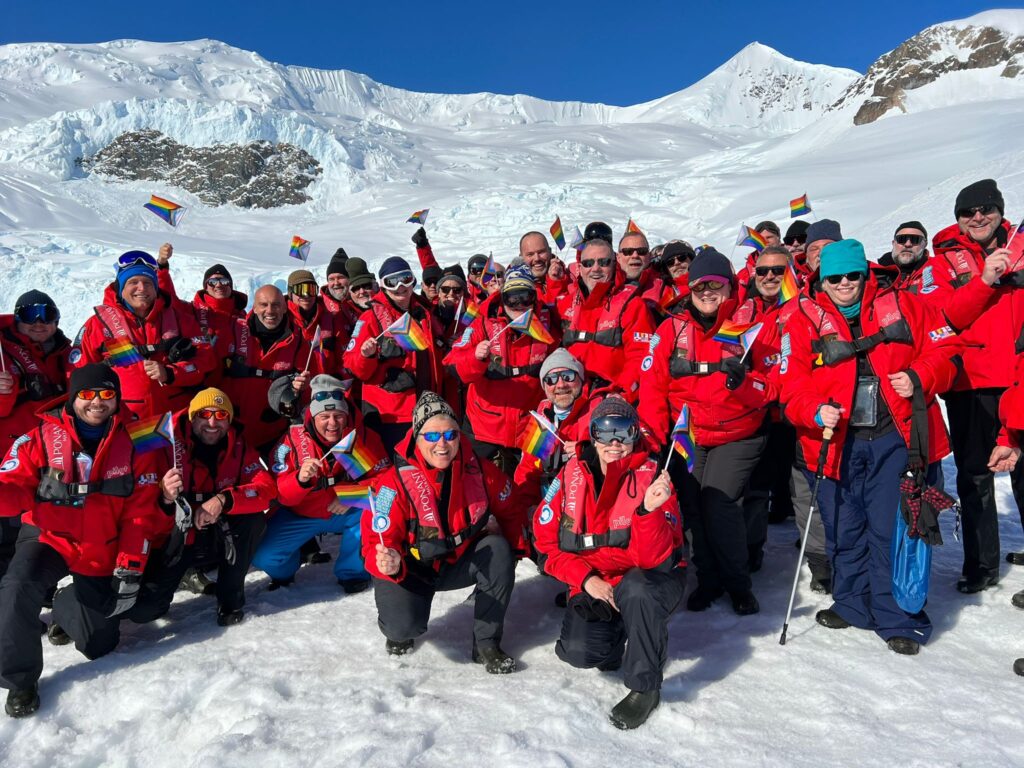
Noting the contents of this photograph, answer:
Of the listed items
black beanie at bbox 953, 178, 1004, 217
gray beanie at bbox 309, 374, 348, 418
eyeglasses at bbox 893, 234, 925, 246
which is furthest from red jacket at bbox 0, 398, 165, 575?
eyeglasses at bbox 893, 234, 925, 246

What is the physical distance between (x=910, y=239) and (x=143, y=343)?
16.8ft

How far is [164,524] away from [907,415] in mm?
3824

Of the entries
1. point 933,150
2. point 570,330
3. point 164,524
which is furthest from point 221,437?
point 933,150

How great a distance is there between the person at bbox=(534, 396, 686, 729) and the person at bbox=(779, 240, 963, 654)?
0.90 metres

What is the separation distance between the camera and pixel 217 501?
3750 mm

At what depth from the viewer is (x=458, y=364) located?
435 centimetres

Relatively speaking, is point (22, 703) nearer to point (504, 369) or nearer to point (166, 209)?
point (504, 369)

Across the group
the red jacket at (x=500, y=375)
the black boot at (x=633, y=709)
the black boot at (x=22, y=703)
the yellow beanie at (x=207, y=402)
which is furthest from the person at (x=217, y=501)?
the black boot at (x=633, y=709)

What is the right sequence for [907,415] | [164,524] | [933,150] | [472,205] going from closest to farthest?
[907,415] → [164,524] → [933,150] → [472,205]

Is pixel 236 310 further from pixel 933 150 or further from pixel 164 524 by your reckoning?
pixel 933 150

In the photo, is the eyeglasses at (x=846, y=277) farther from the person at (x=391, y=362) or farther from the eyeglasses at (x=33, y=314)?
the eyeglasses at (x=33, y=314)

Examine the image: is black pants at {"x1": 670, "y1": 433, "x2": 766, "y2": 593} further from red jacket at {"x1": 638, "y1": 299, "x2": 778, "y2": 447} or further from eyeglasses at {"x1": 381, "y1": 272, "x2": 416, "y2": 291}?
eyeglasses at {"x1": 381, "y1": 272, "x2": 416, "y2": 291}

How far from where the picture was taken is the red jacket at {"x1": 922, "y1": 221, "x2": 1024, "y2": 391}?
11.5 feet

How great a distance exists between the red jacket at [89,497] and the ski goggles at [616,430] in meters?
2.37
